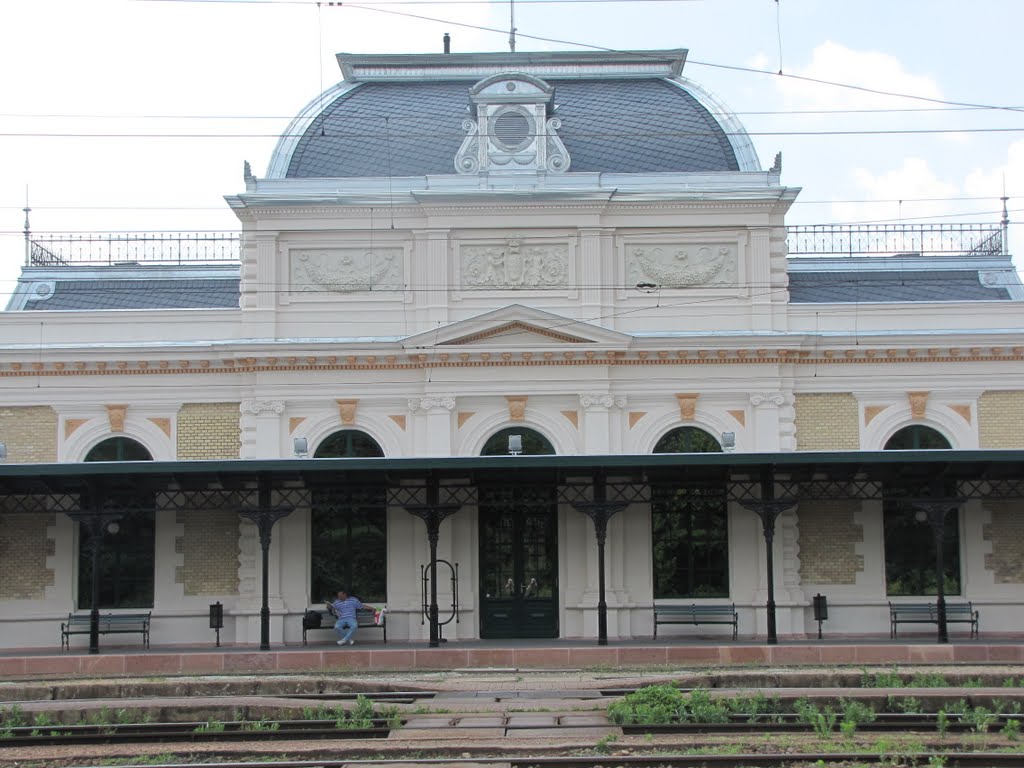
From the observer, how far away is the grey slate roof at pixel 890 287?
95.1 feet

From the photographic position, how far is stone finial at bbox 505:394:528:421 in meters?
27.1

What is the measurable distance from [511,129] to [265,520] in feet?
30.1

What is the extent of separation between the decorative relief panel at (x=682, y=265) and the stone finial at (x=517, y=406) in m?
3.21

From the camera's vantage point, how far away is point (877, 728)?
15.7 meters

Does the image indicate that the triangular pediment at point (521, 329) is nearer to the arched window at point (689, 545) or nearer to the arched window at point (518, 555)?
the arched window at point (518, 555)

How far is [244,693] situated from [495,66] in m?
16.0

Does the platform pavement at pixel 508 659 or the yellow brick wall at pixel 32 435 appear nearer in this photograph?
the platform pavement at pixel 508 659

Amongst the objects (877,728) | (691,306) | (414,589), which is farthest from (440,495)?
(877,728)

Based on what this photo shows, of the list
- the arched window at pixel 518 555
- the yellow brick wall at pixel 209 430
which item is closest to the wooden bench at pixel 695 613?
the arched window at pixel 518 555

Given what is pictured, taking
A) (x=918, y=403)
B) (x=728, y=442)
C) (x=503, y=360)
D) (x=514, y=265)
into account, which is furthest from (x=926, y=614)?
(x=514, y=265)

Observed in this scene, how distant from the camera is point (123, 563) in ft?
89.9

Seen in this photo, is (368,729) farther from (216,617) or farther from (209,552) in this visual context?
(209,552)

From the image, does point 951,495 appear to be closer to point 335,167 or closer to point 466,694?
point 466,694

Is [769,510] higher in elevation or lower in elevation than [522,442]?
lower
